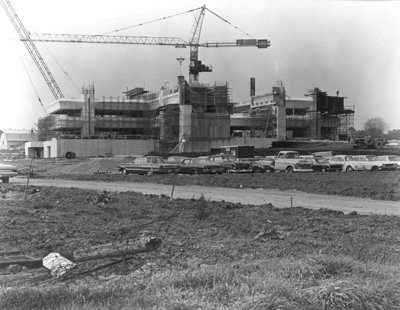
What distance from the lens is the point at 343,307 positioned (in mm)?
5059

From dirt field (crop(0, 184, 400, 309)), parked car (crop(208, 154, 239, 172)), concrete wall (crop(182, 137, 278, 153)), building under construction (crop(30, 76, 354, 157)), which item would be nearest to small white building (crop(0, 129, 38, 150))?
building under construction (crop(30, 76, 354, 157))

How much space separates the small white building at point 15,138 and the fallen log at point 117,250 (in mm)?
136985

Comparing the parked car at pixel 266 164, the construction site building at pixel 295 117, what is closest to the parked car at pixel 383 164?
the parked car at pixel 266 164

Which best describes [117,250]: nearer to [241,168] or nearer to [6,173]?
[6,173]

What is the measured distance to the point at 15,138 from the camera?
147875 millimetres

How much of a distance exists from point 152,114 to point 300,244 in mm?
107493

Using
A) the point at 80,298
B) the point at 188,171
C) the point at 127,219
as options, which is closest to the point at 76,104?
the point at 188,171

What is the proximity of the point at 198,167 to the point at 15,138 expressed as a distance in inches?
4660

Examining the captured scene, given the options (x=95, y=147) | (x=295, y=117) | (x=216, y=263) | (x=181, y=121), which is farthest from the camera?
(x=295, y=117)

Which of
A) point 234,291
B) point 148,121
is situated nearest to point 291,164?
point 234,291

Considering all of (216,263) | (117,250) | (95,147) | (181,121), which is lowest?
(216,263)

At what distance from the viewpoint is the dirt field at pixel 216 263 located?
509 cm

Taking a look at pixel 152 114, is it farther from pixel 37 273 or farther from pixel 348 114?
pixel 37 273

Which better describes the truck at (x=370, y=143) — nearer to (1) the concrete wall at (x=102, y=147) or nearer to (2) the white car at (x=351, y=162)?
(2) the white car at (x=351, y=162)
